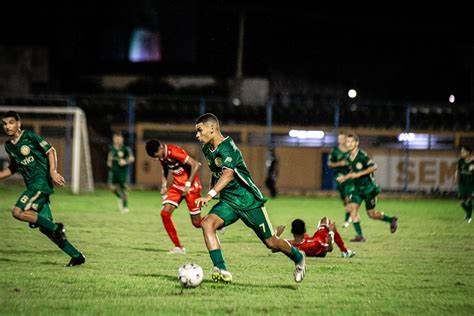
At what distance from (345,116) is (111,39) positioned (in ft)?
62.2

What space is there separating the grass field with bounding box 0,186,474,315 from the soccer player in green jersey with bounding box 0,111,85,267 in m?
0.58

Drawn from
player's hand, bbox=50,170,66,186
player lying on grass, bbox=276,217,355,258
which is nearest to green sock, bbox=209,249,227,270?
player's hand, bbox=50,170,66,186

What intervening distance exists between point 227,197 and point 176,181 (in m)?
4.33

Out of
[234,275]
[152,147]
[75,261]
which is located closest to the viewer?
[234,275]

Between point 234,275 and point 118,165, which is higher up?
point 118,165

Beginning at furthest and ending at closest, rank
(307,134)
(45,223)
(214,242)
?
(307,134)
(45,223)
(214,242)

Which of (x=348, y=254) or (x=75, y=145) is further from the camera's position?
(x=75, y=145)

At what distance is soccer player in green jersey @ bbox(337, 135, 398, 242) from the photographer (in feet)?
54.5

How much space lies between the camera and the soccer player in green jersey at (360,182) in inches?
655

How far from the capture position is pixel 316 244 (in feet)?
43.3

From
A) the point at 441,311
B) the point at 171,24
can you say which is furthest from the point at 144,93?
the point at 441,311

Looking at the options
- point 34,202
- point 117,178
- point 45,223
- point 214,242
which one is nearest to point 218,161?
point 214,242

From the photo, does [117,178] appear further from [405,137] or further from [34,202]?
[405,137]

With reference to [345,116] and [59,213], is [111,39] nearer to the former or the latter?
[345,116]
